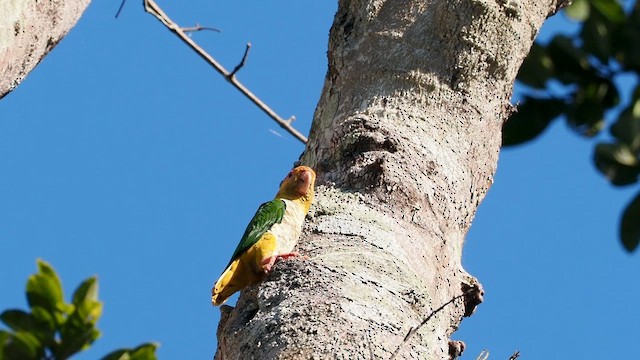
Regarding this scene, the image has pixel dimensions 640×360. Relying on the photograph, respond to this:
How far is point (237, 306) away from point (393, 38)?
4.14ft

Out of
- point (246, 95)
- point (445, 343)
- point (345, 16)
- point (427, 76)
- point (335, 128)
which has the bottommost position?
point (445, 343)

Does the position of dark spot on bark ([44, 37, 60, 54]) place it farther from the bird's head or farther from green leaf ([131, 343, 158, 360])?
green leaf ([131, 343, 158, 360])

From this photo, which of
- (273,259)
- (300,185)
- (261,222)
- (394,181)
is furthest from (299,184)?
(273,259)

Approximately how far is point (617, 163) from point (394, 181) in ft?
6.60

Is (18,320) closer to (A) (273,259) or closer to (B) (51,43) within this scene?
(A) (273,259)

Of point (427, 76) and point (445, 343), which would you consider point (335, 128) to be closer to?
point (427, 76)

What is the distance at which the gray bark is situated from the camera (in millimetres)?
2902

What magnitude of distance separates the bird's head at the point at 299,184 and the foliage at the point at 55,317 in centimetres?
202

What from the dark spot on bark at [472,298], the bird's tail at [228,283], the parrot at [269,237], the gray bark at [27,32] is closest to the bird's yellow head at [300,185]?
the parrot at [269,237]

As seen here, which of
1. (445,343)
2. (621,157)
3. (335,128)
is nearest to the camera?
(621,157)

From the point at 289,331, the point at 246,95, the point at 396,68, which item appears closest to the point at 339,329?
the point at 289,331

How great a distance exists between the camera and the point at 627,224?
102cm

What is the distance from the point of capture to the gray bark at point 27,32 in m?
2.90

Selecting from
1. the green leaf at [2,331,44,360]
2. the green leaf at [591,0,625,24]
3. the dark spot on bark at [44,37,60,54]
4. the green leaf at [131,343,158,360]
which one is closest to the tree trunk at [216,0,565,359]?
the dark spot on bark at [44,37,60,54]
